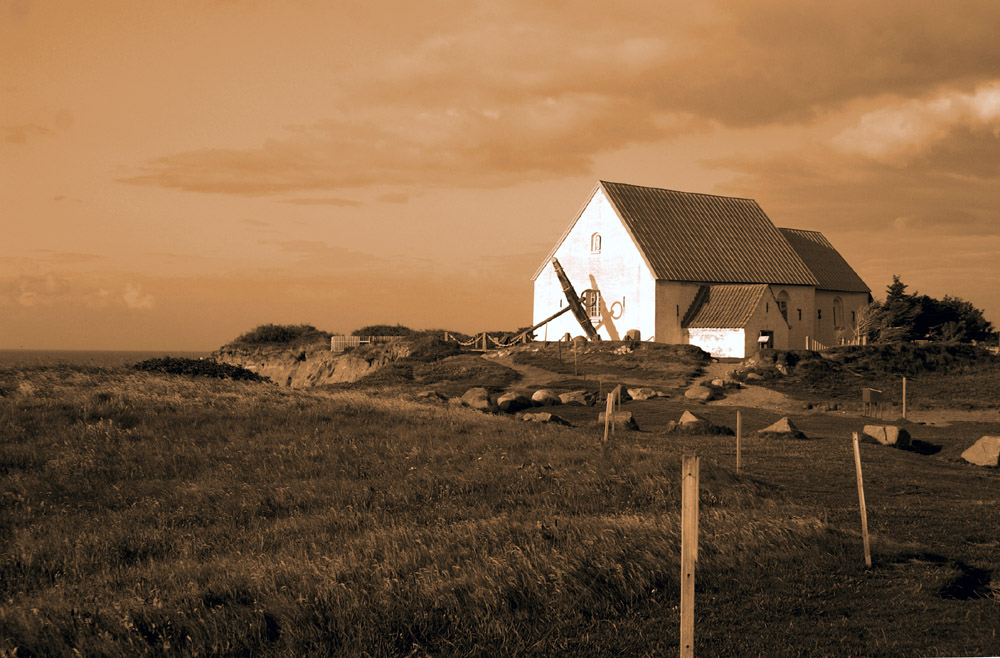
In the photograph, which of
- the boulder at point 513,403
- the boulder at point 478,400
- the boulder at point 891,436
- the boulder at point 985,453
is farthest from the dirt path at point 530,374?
the boulder at point 985,453

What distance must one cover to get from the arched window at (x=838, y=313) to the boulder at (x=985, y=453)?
39.9 meters

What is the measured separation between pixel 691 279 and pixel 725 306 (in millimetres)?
2855

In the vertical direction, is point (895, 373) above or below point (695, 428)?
above

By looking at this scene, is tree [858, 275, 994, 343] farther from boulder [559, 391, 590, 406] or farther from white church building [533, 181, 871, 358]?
boulder [559, 391, 590, 406]

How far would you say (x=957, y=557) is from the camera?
505 inches

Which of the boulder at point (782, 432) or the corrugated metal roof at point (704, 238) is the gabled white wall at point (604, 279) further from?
the boulder at point (782, 432)

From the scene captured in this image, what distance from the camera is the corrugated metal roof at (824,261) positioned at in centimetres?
6400

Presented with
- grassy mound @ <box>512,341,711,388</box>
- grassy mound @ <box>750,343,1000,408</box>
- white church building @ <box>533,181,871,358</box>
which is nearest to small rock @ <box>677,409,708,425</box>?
grassy mound @ <box>750,343,1000,408</box>

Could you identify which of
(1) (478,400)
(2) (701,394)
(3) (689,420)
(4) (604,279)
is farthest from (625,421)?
(4) (604,279)

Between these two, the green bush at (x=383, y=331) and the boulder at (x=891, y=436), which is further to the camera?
A: the green bush at (x=383, y=331)

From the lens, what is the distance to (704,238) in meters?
58.0

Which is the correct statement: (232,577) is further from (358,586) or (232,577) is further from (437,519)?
(437,519)

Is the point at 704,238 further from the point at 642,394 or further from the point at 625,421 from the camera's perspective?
the point at 625,421

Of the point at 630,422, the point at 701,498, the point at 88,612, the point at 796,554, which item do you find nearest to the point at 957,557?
the point at 796,554
